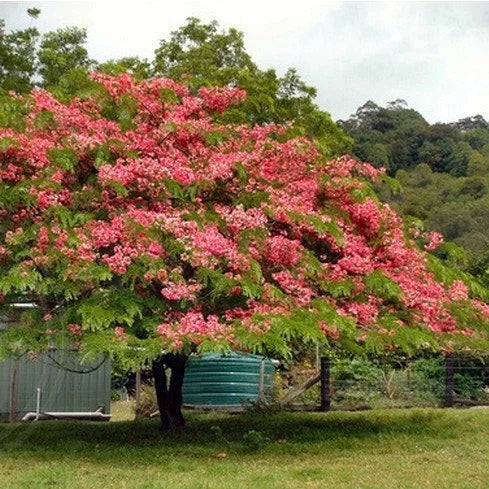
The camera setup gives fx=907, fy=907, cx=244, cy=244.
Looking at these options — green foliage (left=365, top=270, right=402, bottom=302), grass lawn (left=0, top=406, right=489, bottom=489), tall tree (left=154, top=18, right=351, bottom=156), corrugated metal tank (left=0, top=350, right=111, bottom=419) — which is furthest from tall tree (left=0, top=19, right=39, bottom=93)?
green foliage (left=365, top=270, right=402, bottom=302)

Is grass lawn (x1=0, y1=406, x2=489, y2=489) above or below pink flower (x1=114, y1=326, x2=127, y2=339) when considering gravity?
below

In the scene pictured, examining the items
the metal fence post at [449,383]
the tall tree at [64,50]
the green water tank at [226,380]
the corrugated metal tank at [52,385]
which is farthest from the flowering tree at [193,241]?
the tall tree at [64,50]

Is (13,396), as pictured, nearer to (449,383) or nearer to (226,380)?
(226,380)

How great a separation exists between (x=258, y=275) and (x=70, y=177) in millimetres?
3194

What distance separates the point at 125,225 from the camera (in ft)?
37.6

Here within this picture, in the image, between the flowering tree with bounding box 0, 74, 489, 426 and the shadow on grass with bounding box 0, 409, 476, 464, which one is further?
the shadow on grass with bounding box 0, 409, 476, 464

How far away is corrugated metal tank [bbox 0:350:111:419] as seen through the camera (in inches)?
725

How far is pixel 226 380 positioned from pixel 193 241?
911 centimetres

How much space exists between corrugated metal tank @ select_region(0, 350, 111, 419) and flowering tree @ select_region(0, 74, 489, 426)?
18.1ft

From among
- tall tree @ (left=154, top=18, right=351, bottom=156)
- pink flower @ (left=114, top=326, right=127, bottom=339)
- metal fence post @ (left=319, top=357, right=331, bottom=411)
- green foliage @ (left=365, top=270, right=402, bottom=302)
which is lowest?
metal fence post @ (left=319, top=357, right=331, bottom=411)

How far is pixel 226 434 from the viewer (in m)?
14.3

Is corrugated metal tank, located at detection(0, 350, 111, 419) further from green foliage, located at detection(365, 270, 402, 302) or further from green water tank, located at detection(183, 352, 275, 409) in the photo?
green foliage, located at detection(365, 270, 402, 302)

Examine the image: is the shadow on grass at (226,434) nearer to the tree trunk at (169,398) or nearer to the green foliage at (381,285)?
the tree trunk at (169,398)

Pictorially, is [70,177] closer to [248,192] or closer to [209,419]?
[248,192]
